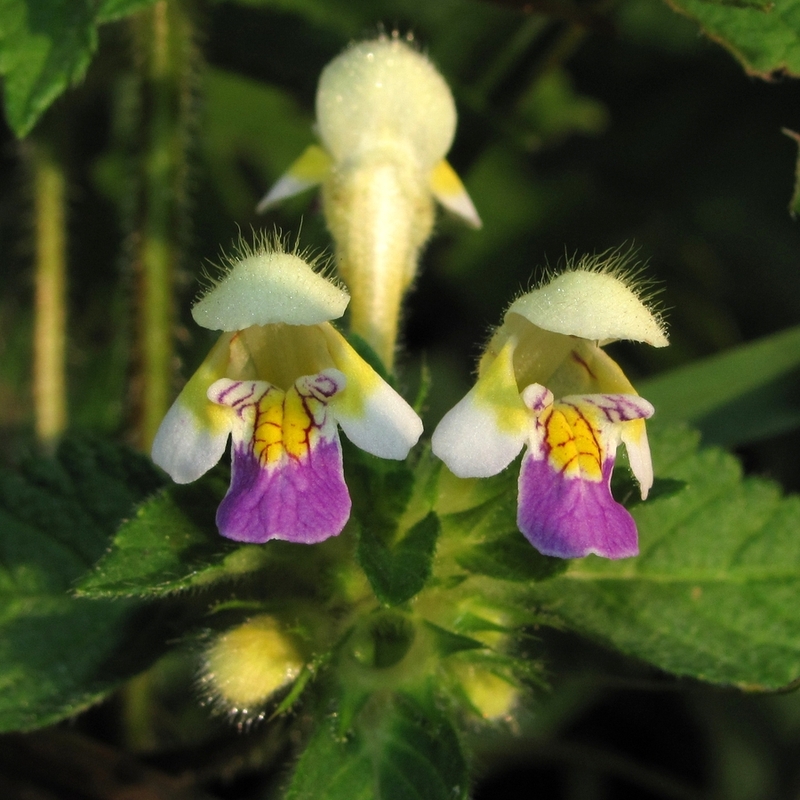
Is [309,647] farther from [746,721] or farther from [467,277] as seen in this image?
[467,277]

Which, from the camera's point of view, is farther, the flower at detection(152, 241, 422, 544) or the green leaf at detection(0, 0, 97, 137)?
the green leaf at detection(0, 0, 97, 137)

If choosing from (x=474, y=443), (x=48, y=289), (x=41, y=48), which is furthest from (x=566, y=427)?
(x=48, y=289)

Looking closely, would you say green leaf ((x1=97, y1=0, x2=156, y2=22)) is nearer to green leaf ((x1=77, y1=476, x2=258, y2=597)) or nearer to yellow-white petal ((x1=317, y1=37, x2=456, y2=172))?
yellow-white petal ((x1=317, y1=37, x2=456, y2=172))

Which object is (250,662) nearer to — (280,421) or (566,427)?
(280,421)

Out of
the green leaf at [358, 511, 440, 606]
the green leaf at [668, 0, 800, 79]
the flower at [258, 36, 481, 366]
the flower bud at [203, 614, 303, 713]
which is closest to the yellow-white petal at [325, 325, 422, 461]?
the green leaf at [358, 511, 440, 606]

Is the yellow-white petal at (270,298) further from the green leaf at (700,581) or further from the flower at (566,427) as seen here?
the green leaf at (700,581)

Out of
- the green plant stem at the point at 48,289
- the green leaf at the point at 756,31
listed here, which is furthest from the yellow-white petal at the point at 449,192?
the green plant stem at the point at 48,289
